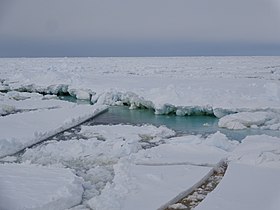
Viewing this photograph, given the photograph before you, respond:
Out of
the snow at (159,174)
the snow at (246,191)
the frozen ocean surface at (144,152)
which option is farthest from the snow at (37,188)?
the snow at (246,191)

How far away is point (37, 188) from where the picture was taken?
14.1ft

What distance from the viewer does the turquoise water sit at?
28.0ft

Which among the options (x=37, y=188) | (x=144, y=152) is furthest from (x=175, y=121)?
(x=37, y=188)

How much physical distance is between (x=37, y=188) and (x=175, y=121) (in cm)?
622

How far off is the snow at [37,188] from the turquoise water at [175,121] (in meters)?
4.16

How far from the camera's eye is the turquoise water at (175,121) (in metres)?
8.52

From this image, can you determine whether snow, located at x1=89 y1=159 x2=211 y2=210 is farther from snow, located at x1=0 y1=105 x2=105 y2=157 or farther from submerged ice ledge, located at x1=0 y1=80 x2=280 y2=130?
submerged ice ledge, located at x1=0 y1=80 x2=280 y2=130

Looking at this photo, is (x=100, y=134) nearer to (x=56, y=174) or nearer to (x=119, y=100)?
(x=56, y=174)

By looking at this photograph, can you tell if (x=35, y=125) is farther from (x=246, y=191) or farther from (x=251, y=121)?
(x=246, y=191)

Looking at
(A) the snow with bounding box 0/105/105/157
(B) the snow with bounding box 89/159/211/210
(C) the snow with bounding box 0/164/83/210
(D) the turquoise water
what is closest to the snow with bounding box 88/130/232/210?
(B) the snow with bounding box 89/159/211/210

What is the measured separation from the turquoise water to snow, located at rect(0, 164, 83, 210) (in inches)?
164

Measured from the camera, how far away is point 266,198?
3.96 metres

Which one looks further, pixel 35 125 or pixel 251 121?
pixel 251 121

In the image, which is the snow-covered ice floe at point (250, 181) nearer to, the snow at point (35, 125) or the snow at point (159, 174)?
the snow at point (159, 174)
